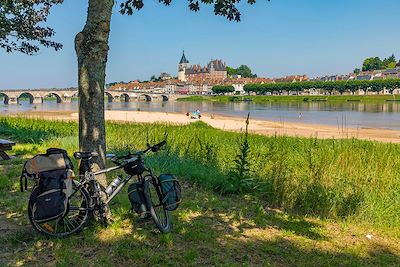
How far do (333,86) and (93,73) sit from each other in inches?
5974

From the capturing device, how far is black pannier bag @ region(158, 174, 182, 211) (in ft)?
15.7

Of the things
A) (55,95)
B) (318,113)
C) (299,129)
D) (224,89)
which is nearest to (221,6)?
(299,129)

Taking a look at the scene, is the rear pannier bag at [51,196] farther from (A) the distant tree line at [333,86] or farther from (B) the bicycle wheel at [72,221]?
(A) the distant tree line at [333,86]

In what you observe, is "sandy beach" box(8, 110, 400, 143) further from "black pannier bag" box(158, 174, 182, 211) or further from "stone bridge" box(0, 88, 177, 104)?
"stone bridge" box(0, 88, 177, 104)

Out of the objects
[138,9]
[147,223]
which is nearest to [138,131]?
[138,9]

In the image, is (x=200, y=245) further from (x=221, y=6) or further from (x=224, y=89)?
(x=224, y=89)

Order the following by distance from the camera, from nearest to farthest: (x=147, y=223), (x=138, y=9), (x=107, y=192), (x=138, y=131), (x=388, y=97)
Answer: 1. (x=107, y=192)
2. (x=147, y=223)
3. (x=138, y=9)
4. (x=138, y=131)
5. (x=388, y=97)

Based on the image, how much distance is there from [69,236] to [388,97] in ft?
430

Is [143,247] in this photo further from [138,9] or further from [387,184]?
[387,184]

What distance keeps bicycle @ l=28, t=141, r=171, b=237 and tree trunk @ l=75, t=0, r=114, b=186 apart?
1.16 feet

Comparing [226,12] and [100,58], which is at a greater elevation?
[226,12]

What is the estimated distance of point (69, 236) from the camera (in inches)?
180

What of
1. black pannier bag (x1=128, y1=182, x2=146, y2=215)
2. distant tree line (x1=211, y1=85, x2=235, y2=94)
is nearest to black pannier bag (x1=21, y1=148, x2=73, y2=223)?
black pannier bag (x1=128, y1=182, x2=146, y2=215)

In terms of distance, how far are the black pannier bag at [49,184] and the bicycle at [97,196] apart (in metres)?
0.28
